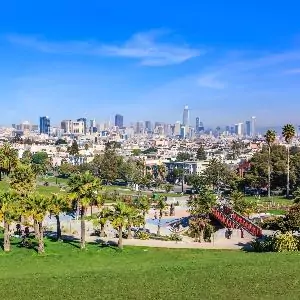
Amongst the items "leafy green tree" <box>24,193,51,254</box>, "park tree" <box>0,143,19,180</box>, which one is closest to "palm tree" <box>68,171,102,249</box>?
"leafy green tree" <box>24,193,51,254</box>

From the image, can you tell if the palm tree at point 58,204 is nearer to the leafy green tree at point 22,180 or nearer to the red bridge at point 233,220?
the leafy green tree at point 22,180

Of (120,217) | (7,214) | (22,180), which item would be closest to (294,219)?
(120,217)

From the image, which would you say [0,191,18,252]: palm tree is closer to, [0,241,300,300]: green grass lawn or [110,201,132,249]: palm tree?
[0,241,300,300]: green grass lawn

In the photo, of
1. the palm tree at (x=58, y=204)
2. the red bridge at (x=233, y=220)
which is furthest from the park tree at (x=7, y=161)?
the palm tree at (x=58, y=204)

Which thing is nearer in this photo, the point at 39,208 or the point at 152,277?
the point at 152,277

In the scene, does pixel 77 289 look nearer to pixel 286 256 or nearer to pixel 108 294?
pixel 108 294

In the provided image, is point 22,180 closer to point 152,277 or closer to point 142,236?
point 142,236
